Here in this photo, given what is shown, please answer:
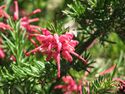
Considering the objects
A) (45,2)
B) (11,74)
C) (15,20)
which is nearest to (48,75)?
(11,74)

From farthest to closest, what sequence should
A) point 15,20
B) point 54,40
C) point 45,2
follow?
point 45,2, point 15,20, point 54,40

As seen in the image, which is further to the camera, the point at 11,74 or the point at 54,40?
the point at 11,74

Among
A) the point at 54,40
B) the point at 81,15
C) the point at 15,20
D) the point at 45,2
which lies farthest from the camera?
the point at 45,2

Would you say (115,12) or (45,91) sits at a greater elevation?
(115,12)

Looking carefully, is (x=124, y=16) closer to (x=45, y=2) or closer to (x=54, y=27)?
(x=54, y=27)

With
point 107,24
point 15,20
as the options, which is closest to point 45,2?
point 15,20

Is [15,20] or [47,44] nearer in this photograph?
[47,44]

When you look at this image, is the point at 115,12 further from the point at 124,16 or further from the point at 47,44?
the point at 47,44

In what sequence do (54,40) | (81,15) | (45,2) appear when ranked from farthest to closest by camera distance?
(45,2) → (81,15) → (54,40)

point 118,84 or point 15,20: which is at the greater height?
point 15,20
